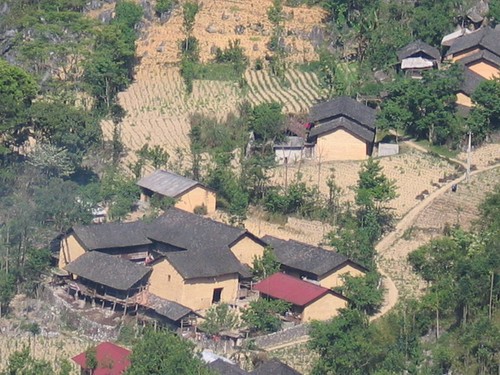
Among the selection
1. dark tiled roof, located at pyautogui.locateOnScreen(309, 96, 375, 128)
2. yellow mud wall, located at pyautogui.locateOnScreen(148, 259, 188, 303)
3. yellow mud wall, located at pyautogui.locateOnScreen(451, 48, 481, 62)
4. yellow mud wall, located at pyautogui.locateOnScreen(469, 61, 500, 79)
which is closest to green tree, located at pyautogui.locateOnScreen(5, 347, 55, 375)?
yellow mud wall, located at pyautogui.locateOnScreen(148, 259, 188, 303)

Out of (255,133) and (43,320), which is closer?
(43,320)

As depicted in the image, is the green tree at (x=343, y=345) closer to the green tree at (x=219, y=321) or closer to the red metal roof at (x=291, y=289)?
the red metal roof at (x=291, y=289)

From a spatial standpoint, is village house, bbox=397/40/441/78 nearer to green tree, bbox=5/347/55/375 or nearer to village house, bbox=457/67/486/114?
village house, bbox=457/67/486/114

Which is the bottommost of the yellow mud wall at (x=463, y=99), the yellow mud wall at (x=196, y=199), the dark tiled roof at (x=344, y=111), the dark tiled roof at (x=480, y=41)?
the yellow mud wall at (x=196, y=199)

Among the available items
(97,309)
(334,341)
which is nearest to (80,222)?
(97,309)

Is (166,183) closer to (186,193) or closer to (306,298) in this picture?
(186,193)

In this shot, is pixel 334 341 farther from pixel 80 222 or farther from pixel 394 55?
pixel 394 55

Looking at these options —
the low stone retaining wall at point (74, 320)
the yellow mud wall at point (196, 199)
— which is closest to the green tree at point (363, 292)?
the low stone retaining wall at point (74, 320)
